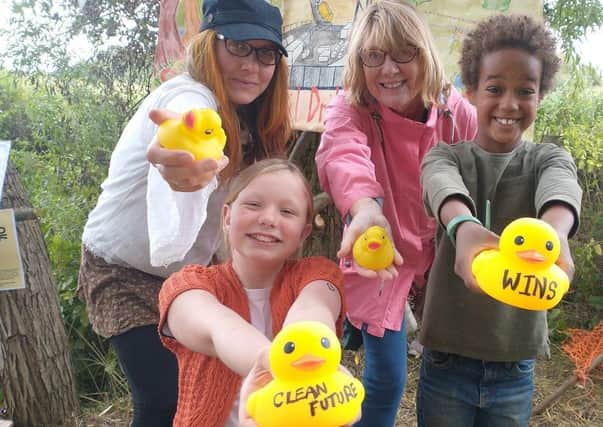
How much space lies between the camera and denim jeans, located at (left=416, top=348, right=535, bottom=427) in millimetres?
1515

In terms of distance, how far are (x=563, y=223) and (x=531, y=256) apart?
0.69ft

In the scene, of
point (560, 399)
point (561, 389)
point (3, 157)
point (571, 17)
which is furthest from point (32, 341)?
A: point (571, 17)

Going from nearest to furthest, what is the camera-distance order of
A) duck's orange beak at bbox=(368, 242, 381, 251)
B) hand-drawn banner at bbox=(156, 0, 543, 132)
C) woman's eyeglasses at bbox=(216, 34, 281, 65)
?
duck's orange beak at bbox=(368, 242, 381, 251) < woman's eyeglasses at bbox=(216, 34, 281, 65) < hand-drawn banner at bbox=(156, 0, 543, 132)

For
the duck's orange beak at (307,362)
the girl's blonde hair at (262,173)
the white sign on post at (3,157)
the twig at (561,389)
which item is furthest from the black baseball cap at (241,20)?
the twig at (561,389)

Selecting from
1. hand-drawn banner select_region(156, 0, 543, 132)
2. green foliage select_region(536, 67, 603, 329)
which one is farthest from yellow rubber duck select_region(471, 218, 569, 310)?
green foliage select_region(536, 67, 603, 329)

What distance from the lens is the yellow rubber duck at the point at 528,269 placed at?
0.91m

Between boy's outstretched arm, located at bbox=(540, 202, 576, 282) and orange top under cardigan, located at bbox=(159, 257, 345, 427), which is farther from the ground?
boy's outstretched arm, located at bbox=(540, 202, 576, 282)

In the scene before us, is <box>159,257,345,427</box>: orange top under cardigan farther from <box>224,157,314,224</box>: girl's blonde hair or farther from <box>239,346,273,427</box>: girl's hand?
<box>239,346,273,427</box>: girl's hand

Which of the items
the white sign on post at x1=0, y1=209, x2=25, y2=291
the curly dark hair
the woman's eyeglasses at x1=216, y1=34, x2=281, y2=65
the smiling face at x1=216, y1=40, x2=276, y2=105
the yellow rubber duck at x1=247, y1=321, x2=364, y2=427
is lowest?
the white sign on post at x1=0, y1=209, x2=25, y2=291

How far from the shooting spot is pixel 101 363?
10.4 ft

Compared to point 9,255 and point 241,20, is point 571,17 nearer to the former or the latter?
point 241,20

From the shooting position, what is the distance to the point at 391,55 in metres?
1.58

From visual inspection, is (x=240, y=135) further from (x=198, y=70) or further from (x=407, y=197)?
(x=407, y=197)

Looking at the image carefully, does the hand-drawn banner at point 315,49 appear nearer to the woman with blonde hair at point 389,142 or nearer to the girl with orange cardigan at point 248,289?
the woman with blonde hair at point 389,142
